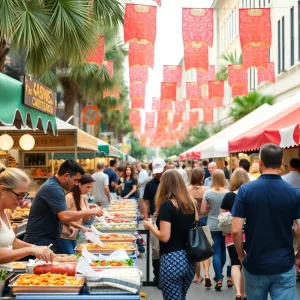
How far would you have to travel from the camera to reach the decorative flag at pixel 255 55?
18.4 metres

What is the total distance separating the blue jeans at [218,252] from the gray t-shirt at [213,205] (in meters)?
0.13

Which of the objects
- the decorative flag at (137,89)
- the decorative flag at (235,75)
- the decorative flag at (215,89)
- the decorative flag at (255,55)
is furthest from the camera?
the decorative flag at (215,89)

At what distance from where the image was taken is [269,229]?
193 inches

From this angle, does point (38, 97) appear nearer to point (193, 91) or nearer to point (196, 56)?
point (196, 56)

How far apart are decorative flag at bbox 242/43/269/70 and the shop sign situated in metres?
10.2

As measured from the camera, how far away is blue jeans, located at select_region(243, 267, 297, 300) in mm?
4852

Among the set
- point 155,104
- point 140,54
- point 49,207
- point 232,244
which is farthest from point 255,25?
point 155,104

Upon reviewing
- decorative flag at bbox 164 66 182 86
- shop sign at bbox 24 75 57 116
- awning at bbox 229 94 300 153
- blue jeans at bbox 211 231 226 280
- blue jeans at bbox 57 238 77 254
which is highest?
decorative flag at bbox 164 66 182 86

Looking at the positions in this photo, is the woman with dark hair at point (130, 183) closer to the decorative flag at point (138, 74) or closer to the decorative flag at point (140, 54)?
the decorative flag at point (140, 54)

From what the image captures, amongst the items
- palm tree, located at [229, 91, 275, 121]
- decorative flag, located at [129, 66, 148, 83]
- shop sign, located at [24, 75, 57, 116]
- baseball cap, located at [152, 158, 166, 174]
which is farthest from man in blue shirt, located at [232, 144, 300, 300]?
palm tree, located at [229, 91, 275, 121]

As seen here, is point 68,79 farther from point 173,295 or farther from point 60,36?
point 173,295

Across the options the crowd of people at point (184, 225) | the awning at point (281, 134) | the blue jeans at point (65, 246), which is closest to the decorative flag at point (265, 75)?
the awning at point (281, 134)

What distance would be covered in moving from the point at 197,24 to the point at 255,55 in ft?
9.78

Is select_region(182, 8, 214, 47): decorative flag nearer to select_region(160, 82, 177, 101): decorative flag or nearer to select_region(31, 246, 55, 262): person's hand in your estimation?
select_region(31, 246, 55, 262): person's hand
